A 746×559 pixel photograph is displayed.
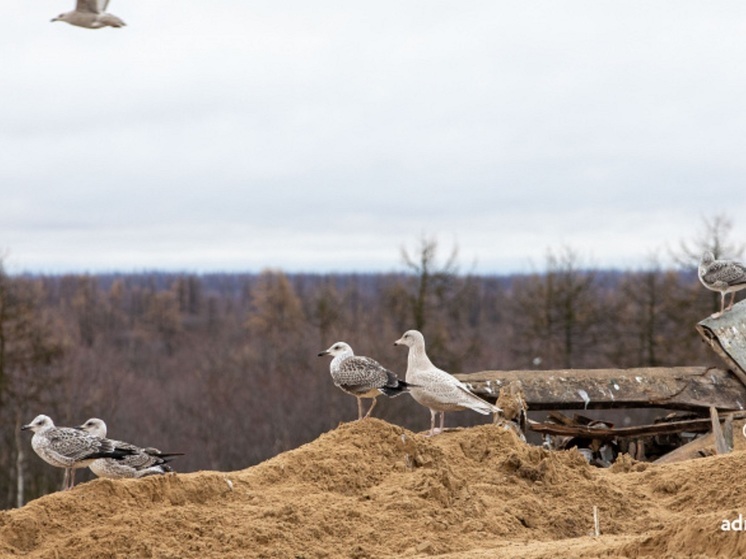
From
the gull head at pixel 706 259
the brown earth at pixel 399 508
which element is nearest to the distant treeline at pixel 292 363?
the gull head at pixel 706 259

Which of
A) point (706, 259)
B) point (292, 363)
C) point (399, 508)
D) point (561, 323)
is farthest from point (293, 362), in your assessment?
point (399, 508)

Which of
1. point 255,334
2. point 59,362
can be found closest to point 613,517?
point 59,362

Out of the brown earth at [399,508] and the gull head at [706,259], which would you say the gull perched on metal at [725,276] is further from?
the brown earth at [399,508]

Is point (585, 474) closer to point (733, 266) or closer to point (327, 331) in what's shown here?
point (733, 266)

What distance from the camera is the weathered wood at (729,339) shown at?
16.4 metres

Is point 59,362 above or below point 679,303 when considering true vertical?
below

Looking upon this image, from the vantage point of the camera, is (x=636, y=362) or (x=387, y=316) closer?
(x=636, y=362)

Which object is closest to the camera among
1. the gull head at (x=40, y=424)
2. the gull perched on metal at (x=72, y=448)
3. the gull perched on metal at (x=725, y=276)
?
the gull perched on metal at (x=72, y=448)

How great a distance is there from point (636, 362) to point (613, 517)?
174ft

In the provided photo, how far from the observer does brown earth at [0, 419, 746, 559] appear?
8.91 metres

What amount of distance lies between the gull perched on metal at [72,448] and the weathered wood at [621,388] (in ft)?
17.9

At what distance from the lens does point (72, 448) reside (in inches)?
462

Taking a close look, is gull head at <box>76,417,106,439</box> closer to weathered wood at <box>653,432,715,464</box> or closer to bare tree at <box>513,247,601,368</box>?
weathered wood at <box>653,432,715,464</box>

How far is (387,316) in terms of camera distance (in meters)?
90.6
